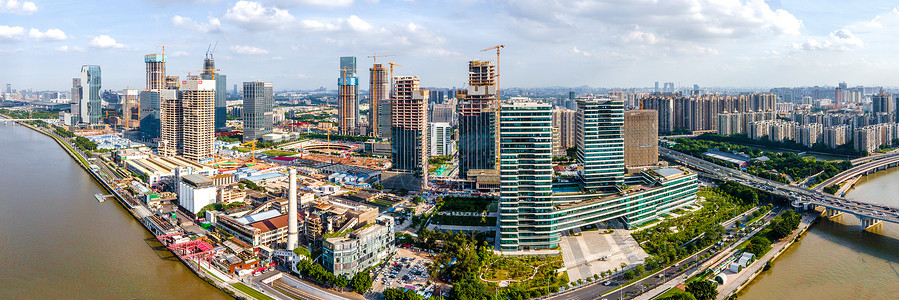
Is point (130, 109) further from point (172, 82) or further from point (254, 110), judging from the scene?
point (254, 110)

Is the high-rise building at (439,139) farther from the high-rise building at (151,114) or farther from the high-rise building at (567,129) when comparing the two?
the high-rise building at (151,114)

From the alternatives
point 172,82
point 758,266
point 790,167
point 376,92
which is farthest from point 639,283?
point 172,82

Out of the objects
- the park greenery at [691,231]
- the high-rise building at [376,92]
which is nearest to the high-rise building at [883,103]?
the park greenery at [691,231]

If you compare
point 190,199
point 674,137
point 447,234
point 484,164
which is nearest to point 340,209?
point 447,234

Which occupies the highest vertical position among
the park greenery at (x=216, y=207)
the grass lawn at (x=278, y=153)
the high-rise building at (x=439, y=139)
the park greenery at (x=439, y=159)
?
the high-rise building at (x=439, y=139)

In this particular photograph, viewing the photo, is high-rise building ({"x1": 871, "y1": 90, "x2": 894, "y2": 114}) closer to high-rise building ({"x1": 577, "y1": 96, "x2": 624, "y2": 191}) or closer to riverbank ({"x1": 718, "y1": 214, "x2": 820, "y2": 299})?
riverbank ({"x1": 718, "y1": 214, "x2": 820, "y2": 299})
